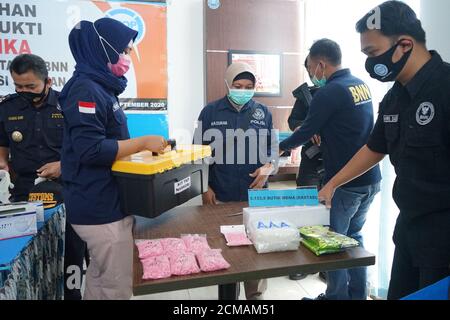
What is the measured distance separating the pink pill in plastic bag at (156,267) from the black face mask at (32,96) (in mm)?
1451

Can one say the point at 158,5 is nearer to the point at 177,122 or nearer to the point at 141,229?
the point at 177,122

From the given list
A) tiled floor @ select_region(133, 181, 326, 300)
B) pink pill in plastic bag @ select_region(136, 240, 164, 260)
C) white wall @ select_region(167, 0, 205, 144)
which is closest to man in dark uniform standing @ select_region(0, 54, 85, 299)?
tiled floor @ select_region(133, 181, 326, 300)

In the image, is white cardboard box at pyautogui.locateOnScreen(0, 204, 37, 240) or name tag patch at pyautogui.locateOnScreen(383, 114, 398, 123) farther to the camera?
white cardboard box at pyautogui.locateOnScreen(0, 204, 37, 240)

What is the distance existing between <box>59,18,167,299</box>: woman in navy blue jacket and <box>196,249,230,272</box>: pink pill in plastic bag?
1.46 ft

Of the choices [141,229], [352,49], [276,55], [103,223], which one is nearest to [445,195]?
[141,229]

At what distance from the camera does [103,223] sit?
4.22 ft

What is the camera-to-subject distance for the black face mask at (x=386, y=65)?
114 cm

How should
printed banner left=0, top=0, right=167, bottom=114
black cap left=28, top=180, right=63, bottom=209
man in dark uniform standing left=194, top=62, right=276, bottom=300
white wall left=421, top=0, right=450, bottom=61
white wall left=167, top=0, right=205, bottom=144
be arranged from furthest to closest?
white wall left=167, top=0, right=205, bottom=144 → printed banner left=0, top=0, right=167, bottom=114 → man in dark uniform standing left=194, top=62, right=276, bottom=300 → black cap left=28, top=180, right=63, bottom=209 → white wall left=421, top=0, right=450, bottom=61

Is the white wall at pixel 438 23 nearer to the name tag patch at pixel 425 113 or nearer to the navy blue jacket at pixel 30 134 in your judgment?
the name tag patch at pixel 425 113

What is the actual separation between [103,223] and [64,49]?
7.16ft

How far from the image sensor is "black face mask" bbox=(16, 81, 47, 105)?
6.38 feet

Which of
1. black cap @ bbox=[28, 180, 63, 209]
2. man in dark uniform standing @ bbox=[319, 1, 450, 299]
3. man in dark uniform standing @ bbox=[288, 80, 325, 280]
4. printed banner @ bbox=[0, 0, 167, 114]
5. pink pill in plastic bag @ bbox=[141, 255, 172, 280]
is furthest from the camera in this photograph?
printed banner @ bbox=[0, 0, 167, 114]

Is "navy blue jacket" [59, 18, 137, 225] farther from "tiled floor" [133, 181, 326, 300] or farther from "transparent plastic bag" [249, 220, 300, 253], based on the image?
"tiled floor" [133, 181, 326, 300]

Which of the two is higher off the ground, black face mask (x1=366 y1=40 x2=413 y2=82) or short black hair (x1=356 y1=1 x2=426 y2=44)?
short black hair (x1=356 y1=1 x2=426 y2=44)
